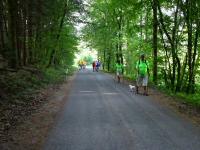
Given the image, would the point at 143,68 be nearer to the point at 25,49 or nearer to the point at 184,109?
the point at 184,109

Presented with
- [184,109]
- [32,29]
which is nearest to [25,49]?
[32,29]

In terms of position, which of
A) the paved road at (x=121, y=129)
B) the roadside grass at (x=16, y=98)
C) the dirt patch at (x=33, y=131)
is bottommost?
the dirt patch at (x=33, y=131)

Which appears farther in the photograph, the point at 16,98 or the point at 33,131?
the point at 16,98

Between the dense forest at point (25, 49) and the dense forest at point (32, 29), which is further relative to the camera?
the dense forest at point (32, 29)

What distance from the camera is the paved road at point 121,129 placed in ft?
27.8

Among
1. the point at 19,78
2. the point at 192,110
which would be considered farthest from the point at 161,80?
the point at 192,110

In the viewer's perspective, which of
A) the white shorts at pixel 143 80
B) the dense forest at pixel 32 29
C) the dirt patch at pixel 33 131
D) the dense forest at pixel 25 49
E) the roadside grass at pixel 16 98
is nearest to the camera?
the dirt patch at pixel 33 131

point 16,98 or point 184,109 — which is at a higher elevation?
point 16,98

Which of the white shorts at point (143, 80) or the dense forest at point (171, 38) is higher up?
the dense forest at point (171, 38)

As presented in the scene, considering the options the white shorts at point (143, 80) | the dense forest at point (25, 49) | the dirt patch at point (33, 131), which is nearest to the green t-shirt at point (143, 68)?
the white shorts at point (143, 80)

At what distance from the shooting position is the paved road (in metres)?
8.48

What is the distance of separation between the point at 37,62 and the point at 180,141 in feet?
81.4

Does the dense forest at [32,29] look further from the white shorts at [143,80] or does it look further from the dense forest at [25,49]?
the white shorts at [143,80]

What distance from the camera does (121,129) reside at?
1012 cm
